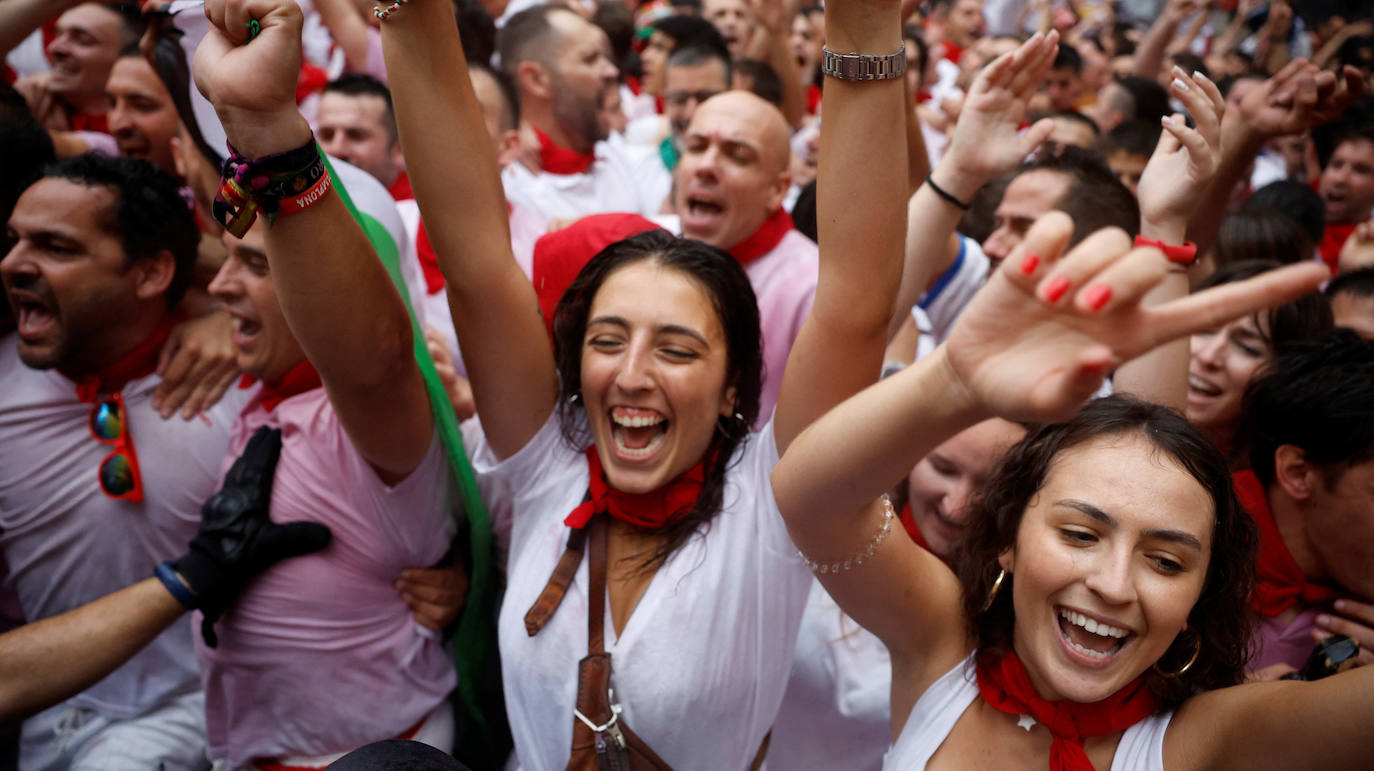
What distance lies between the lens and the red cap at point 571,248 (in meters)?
2.29

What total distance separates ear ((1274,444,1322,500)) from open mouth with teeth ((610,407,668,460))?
139cm

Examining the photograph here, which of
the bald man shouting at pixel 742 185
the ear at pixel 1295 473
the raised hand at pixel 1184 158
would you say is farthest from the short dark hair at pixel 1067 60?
the ear at pixel 1295 473

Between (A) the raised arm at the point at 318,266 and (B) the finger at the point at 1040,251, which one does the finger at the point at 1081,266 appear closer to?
(B) the finger at the point at 1040,251

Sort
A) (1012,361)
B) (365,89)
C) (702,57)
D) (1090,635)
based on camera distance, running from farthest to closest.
A: (702,57) < (365,89) < (1090,635) < (1012,361)

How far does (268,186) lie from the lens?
1.54m

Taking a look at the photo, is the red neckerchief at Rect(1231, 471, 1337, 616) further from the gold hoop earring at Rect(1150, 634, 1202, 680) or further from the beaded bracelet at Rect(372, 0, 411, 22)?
the beaded bracelet at Rect(372, 0, 411, 22)

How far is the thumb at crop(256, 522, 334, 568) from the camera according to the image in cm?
206

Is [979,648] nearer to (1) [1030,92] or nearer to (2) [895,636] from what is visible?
(2) [895,636]

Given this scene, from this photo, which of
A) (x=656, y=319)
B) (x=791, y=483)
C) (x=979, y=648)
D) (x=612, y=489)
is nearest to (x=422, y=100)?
(x=656, y=319)

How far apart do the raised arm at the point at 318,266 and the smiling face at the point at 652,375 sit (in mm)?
375

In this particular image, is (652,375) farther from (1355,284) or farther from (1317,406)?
(1355,284)

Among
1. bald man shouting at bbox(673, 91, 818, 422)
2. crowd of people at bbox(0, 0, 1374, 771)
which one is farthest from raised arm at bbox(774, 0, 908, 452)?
bald man shouting at bbox(673, 91, 818, 422)

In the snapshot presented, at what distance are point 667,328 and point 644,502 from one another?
36 cm

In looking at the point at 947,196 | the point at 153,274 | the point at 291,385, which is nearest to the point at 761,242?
the point at 947,196
